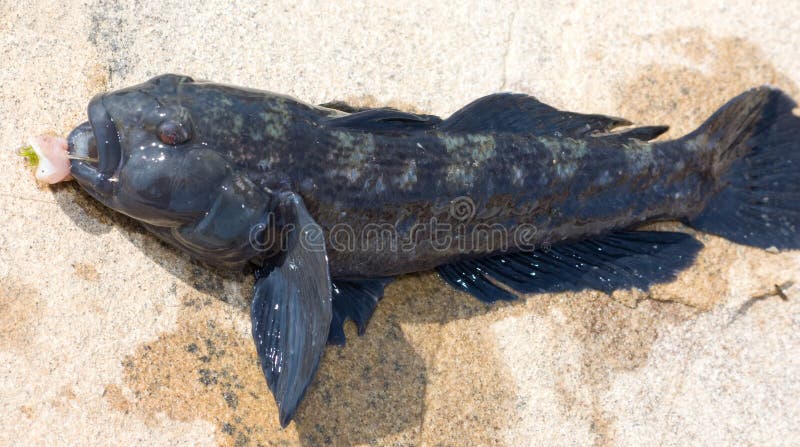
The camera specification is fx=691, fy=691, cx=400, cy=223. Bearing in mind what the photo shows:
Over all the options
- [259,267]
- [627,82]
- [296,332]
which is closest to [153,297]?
[259,267]

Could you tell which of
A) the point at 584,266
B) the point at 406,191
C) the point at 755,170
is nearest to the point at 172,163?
the point at 406,191

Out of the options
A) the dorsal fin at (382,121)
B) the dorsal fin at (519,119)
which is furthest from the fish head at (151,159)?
the dorsal fin at (519,119)

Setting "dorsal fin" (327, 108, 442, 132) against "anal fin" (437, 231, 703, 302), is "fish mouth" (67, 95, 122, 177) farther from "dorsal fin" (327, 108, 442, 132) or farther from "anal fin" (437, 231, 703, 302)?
"anal fin" (437, 231, 703, 302)

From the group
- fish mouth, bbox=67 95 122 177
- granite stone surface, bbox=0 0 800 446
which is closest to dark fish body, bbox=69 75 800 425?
fish mouth, bbox=67 95 122 177

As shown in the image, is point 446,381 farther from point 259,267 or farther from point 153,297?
point 153,297

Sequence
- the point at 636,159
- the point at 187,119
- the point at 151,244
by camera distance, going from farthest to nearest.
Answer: the point at 636,159 → the point at 151,244 → the point at 187,119

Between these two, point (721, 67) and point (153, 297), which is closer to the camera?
point (153, 297)

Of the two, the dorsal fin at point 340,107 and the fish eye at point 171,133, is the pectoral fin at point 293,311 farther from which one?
the dorsal fin at point 340,107
